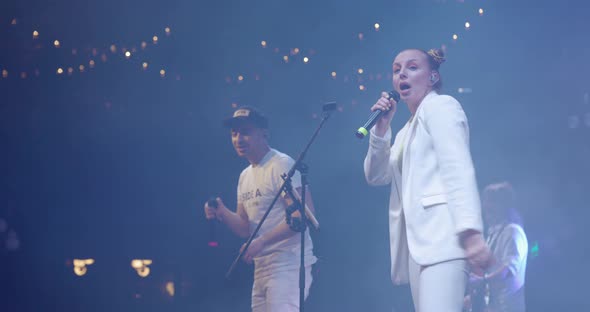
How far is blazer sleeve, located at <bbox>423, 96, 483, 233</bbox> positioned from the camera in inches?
86.9

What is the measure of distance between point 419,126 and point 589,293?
6.08 meters

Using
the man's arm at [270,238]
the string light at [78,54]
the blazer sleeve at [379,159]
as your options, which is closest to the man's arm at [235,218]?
the man's arm at [270,238]

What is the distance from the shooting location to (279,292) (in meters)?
3.88

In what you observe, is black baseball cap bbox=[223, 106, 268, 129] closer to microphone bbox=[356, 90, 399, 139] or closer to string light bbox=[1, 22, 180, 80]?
microphone bbox=[356, 90, 399, 139]

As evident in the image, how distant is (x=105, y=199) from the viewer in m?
7.21

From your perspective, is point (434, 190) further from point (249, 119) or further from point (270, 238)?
point (249, 119)

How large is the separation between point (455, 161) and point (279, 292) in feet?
6.31

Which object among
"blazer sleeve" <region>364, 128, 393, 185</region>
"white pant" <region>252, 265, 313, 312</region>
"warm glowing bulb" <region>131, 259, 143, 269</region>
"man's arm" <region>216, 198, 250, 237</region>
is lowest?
"white pant" <region>252, 265, 313, 312</region>

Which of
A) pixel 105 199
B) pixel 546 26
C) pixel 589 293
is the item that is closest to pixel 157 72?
pixel 105 199

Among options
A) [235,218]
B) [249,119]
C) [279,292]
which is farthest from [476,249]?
[249,119]

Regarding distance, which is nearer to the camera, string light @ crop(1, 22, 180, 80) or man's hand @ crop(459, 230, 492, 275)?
man's hand @ crop(459, 230, 492, 275)

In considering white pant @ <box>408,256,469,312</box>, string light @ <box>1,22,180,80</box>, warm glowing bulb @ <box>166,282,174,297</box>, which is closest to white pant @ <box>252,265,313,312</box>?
white pant @ <box>408,256,469,312</box>

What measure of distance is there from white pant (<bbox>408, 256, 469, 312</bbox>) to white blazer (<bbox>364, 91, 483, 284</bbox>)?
0.12 ft

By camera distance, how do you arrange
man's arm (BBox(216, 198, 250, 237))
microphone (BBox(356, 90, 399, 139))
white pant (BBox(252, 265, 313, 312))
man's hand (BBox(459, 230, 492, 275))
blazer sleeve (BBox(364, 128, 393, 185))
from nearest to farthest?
man's hand (BBox(459, 230, 492, 275))
microphone (BBox(356, 90, 399, 139))
blazer sleeve (BBox(364, 128, 393, 185))
white pant (BBox(252, 265, 313, 312))
man's arm (BBox(216, 198, 250, 237))
